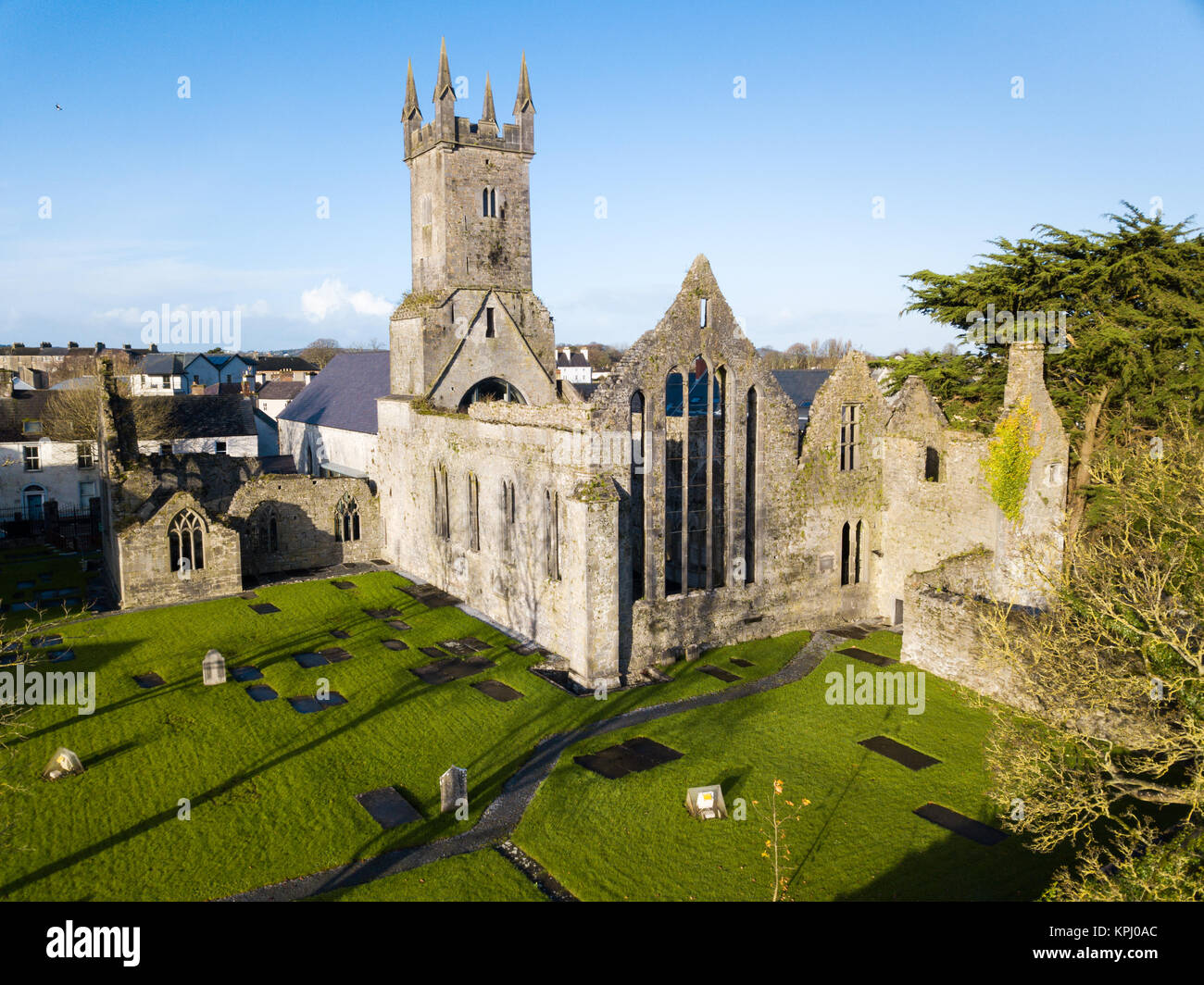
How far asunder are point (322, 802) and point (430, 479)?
17.5 meters

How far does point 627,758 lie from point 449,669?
7.30m

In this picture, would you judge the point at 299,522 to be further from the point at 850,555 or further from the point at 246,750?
the point at 850,555

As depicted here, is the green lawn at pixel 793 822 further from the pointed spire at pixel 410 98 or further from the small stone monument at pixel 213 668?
the pointed spire at pixel 410 98

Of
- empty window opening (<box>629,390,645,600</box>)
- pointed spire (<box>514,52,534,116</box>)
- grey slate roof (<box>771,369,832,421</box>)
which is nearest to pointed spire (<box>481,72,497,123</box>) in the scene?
pointed spire (<box>514,52,534,116</box>)

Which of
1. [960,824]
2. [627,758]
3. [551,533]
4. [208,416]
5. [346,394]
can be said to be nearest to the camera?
[960,824]

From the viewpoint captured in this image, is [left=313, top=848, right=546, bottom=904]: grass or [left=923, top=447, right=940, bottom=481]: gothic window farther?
[left=923, top=447, right=940, bottom=481]: gothic window

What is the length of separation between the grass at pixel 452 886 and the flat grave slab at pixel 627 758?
3828mm

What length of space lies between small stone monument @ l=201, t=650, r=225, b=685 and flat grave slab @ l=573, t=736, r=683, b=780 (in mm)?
10484

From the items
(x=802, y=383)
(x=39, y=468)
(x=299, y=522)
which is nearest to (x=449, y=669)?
(x=299, y=522)

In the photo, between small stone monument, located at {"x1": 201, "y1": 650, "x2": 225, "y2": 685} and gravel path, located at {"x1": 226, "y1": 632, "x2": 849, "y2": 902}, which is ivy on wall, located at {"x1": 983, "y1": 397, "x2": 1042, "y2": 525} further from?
small stone monument, located at {"x1": 201, "y1": 650, "x2": 225, "y2": 685}

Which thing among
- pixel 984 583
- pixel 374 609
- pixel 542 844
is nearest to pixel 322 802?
A: pixel 542 844

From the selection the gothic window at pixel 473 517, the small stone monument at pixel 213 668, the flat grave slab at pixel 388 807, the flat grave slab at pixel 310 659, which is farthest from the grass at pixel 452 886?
the gothic window at pixel 473 517

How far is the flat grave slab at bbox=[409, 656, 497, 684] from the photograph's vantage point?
2328cm

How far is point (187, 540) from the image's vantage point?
30812mm
